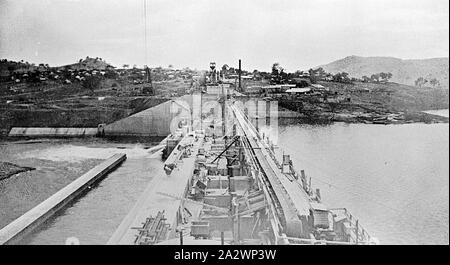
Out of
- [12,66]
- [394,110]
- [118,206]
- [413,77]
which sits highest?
[12,66]

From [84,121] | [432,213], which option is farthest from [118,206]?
[84,121]

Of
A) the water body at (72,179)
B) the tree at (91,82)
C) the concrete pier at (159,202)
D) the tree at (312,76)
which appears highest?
the tree at (91,82)

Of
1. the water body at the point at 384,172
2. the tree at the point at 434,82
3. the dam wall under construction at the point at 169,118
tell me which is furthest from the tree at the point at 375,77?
the dam wall under construction at the point at 169,118

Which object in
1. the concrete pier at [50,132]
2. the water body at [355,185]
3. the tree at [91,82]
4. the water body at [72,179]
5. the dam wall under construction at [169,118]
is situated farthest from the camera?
the concrete pier at [50,132]

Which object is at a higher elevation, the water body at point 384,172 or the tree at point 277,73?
the tree at point 277,73

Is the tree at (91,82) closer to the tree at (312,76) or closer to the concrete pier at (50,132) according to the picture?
the concrete pier at (50,132)

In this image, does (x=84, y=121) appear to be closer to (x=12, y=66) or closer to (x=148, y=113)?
(x=148, y=113)
